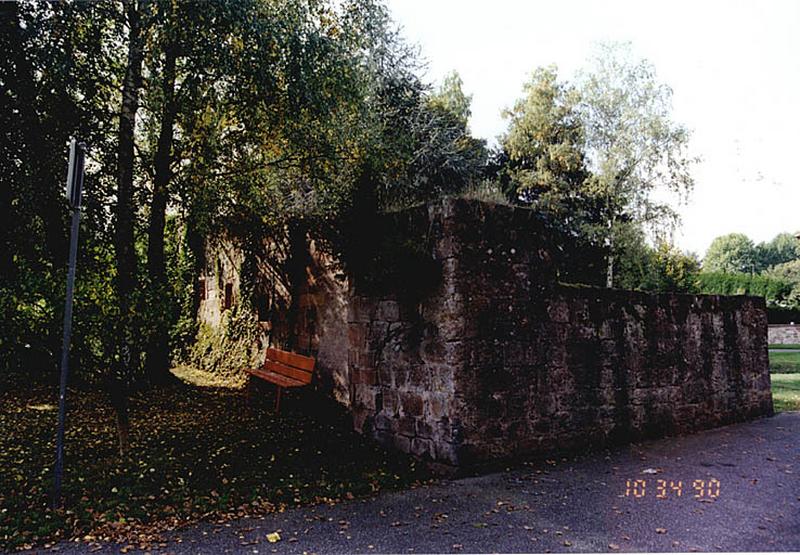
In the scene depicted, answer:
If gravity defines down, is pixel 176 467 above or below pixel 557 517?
above

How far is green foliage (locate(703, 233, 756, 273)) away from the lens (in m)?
75.6

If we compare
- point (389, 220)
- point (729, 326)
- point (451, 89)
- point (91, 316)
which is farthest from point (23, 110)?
point (451, 89)

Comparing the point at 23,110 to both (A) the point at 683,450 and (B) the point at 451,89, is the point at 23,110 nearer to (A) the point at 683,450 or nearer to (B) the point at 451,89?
(A) the point at 683,450

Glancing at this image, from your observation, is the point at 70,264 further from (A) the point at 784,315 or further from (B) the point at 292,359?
(A) the point at 784,315

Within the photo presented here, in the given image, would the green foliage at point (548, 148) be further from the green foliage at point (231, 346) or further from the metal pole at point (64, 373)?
the metal pole at point (64, 373)

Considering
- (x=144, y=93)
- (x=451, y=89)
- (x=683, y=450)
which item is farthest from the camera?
(x=451, y=89)

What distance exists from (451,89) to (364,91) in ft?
60.2

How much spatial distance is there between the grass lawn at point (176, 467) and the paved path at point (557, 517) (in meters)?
0.35

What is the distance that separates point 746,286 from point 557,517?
35.1 meters

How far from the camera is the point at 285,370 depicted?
808 cm

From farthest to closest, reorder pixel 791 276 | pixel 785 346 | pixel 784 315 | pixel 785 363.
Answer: pixel 791 276 → pixel 784 315 → pixel 785 346 → pixel 785 363

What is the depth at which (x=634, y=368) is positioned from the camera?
7227 mm

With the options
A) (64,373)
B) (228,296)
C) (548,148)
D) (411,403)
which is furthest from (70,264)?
(548,148)

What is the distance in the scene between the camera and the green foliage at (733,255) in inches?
2975
